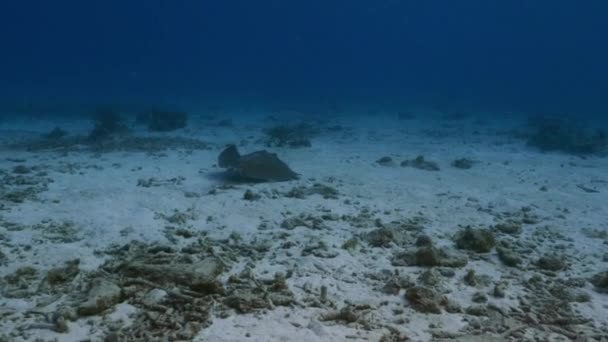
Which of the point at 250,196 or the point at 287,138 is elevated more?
the point at 287,138

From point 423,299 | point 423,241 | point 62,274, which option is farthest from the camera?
point 423,241

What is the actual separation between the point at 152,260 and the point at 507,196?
339 inches

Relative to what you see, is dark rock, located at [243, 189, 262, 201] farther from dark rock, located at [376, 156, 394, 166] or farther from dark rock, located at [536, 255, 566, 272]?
dark rock, located at [376, 156, 394, 166]

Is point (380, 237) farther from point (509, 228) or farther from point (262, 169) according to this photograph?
point (262, 169)

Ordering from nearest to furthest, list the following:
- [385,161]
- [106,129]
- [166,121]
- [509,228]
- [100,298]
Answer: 1. [100,298]
2. [509,228]
3. [385,161]
4. [106,129]
5. [166,121]

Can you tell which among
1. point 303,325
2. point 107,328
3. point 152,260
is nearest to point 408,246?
point 303,325

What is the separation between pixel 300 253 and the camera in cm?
720

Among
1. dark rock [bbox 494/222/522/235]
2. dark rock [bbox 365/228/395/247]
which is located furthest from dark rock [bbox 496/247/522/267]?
dark rock [bbox 365/228/395/247]

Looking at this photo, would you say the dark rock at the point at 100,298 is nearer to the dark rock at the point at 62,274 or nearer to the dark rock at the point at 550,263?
the dark rock at the point at 62,274

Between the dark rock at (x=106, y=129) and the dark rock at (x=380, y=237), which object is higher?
the dark rock at (x=106, y=129)

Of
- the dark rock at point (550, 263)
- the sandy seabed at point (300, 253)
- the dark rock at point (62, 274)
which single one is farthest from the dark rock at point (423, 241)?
the dark rock at point (62, 274)

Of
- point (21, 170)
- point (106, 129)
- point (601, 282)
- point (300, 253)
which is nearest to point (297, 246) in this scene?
point (300, 253)

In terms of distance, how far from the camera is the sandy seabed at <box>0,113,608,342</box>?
519 centimetres

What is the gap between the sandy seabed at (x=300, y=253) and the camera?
519 centimetres
